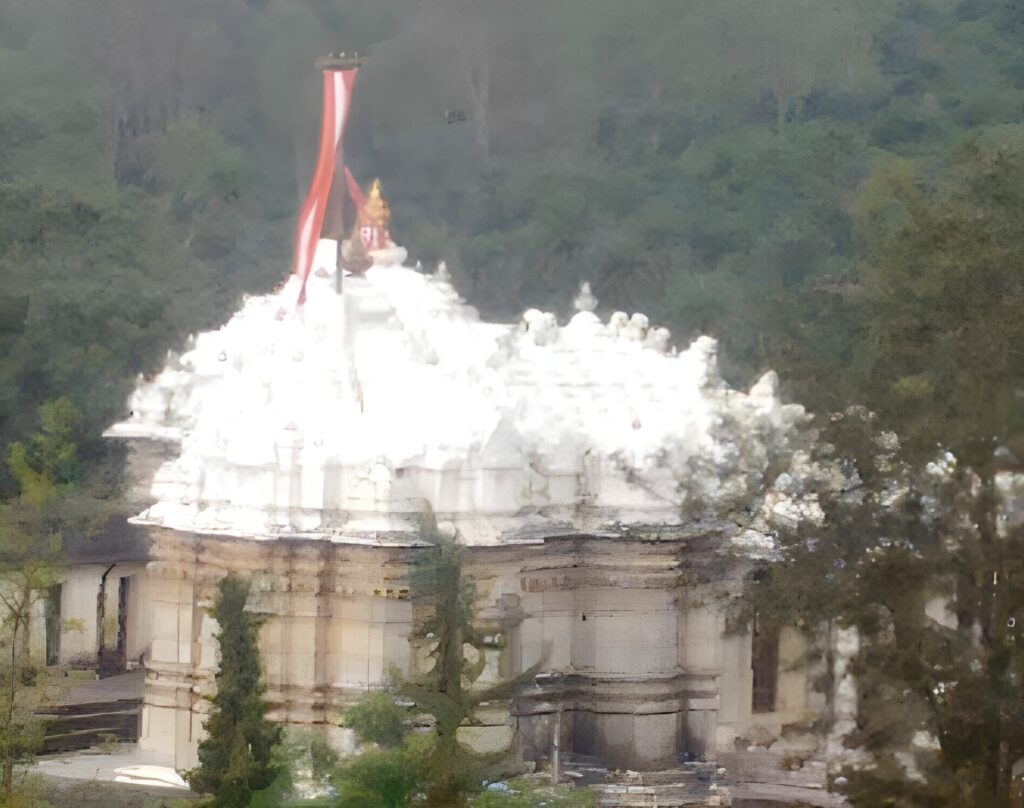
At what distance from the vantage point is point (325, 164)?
17453 mm

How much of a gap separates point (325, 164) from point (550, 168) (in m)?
5.35

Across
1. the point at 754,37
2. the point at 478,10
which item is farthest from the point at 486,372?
the point at 754,37

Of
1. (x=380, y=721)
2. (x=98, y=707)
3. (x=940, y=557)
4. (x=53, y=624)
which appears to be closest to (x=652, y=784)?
(x=380, y=721)

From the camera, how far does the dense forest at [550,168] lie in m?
18.8

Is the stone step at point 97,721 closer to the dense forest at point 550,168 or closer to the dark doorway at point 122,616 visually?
the dark doorway at point 122,616

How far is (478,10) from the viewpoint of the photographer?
72.9 ft

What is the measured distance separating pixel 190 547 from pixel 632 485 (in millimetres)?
2709

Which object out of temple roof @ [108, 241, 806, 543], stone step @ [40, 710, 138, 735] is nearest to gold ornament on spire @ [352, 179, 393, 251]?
temple roof @ [108, 241, 806, 543]

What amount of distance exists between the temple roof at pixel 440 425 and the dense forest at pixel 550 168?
2.89 feet

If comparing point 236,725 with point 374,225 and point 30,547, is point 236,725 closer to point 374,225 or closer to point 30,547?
point 30,547

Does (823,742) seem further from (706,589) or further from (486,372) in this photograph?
(486,372)

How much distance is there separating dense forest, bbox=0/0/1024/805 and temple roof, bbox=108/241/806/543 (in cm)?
88

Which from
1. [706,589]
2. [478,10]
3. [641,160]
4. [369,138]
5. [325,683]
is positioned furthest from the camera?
[641,160]

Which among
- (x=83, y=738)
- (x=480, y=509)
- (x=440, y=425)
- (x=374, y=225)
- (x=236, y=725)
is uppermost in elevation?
(x=374, y=225)
